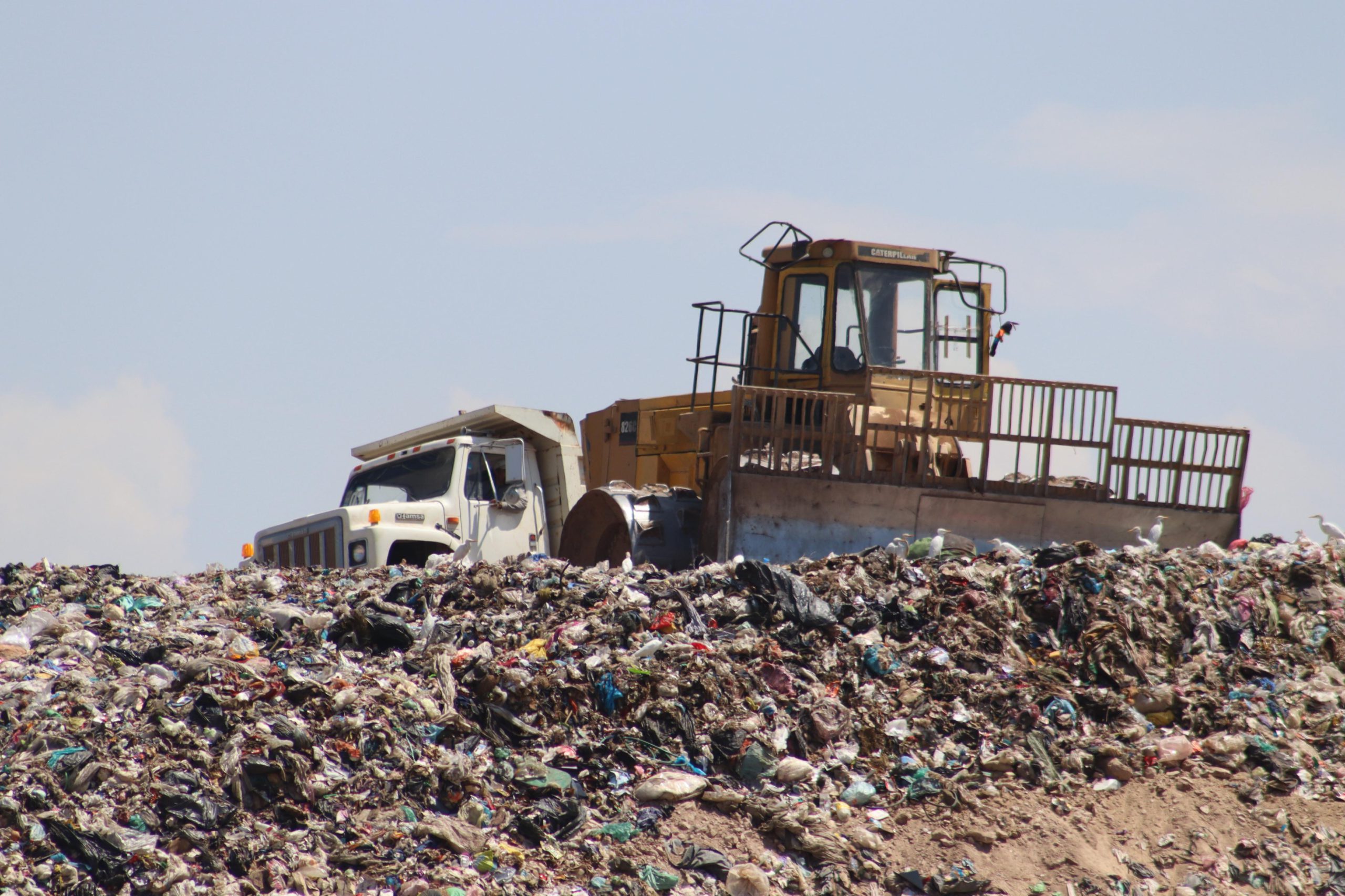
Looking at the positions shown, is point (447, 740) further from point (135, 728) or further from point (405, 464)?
point (405, 464)

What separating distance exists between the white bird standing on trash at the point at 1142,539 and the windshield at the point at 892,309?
1.79m

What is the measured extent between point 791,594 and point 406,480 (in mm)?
4857

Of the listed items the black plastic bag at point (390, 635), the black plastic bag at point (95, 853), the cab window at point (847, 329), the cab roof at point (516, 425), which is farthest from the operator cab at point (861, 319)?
the black plastic bag at point (95, 853)

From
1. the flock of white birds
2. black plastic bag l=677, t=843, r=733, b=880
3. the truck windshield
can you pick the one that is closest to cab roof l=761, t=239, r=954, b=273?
the flock of white birds

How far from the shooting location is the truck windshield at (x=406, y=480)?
10.7 meters

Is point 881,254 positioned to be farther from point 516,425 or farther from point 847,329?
point 516,425

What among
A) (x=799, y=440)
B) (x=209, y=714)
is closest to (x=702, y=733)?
(x=209, y=714)

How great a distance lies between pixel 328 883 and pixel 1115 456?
587 cm

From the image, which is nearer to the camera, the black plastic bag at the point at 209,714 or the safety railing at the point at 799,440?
the black plastic bag at the point at 209,714

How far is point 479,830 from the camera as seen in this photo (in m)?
5.05

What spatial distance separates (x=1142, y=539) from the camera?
8414mm

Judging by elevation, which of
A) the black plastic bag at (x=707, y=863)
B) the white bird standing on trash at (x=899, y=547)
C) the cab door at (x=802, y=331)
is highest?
the cab door at (x=802, y=331)

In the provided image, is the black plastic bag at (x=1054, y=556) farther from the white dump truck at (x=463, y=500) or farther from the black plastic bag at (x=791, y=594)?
the white dump truck at (x=463, y=500)

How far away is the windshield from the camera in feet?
31.1
